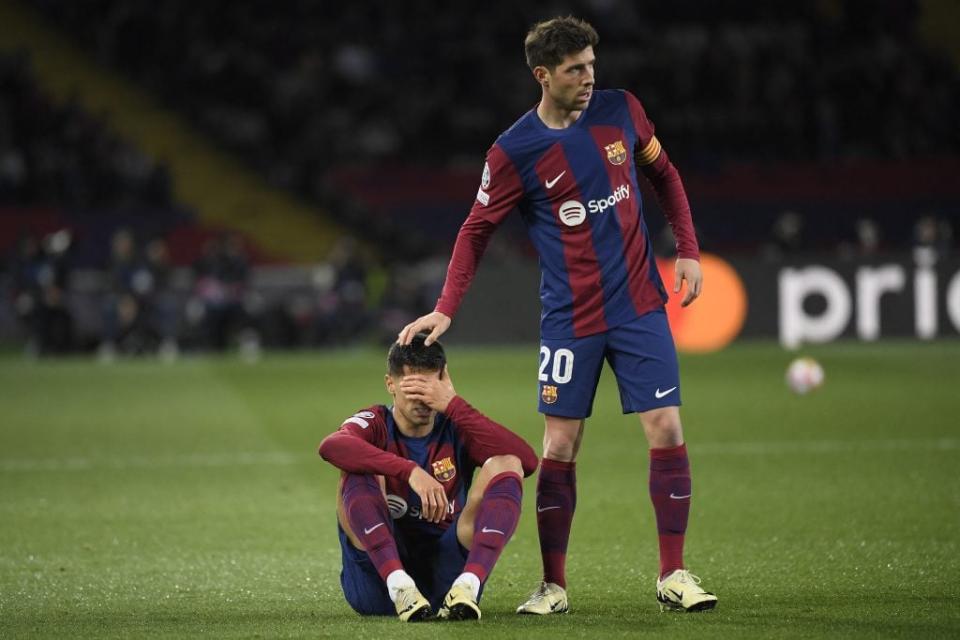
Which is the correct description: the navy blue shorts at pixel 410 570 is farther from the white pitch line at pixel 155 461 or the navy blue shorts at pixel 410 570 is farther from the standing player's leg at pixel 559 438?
the white pitch line at pixel 155 461

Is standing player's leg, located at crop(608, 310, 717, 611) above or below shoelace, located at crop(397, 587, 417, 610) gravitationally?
above

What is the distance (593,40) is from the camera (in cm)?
535

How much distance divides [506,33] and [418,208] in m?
3.77

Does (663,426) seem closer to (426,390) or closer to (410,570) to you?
(426,390)

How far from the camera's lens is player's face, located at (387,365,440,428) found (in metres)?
5.25

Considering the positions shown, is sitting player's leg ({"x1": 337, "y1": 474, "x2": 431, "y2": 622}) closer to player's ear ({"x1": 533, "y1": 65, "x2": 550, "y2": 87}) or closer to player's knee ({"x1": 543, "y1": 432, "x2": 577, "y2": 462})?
player's knee ({"x1": 543, "y1": 432, "x2": 577, "y2": 462})

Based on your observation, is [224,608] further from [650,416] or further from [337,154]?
[337,154]

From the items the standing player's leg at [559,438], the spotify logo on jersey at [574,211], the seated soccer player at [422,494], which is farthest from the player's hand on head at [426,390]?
the spotify logo on jersey at [574,211]

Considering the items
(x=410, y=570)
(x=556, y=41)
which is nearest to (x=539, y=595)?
(x=410, y=570)

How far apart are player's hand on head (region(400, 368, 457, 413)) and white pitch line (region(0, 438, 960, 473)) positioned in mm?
5097

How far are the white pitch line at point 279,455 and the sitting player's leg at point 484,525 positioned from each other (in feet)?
16.6

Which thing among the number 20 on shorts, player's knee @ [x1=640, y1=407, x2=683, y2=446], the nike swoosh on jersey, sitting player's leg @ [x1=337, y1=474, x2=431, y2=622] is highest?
the nike swoosh on jersey

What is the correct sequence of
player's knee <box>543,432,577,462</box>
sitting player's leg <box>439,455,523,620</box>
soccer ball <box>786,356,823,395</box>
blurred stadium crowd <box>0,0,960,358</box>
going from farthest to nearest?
blurred stadium crowd <box>0,0,960,358</box>, soccer ball <box>786,356,823,395</box>, player's knee <box>543,432,577,462</box>, sitting player's leg <box>439,455,523,620</box>

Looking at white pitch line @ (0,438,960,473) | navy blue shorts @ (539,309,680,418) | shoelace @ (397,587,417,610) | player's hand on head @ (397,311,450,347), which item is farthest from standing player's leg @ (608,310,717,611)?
white pitch line @ (0,438,960,473)
